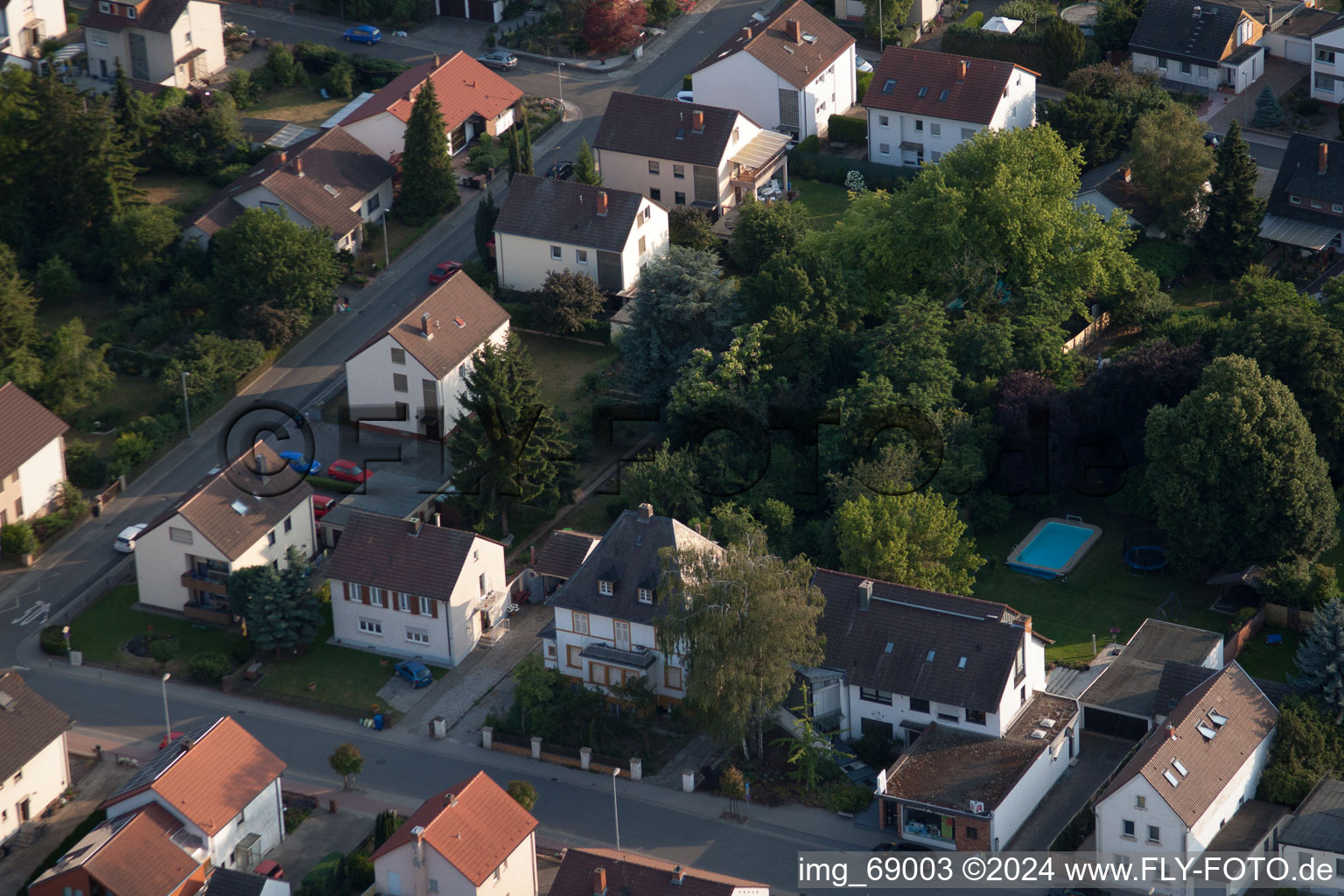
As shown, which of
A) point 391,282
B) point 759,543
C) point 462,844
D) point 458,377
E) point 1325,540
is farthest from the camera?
point 391,282

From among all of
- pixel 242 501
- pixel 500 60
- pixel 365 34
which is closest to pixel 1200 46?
pixel 500 60

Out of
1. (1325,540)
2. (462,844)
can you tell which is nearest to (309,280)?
(462,844)

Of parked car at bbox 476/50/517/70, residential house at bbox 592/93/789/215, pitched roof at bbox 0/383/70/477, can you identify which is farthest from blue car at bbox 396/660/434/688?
parked car at bbox 476/50/517/70

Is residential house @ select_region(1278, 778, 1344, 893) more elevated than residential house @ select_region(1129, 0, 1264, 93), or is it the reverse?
residential house @ select_region(1129, 0, 1264, 93)

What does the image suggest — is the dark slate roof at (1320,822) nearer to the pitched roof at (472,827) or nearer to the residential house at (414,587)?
the pitched roof at (472,827)

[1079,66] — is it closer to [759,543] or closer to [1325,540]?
[1325,540]

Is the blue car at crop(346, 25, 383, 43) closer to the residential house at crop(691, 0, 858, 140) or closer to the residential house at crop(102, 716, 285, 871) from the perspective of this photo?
the residential house at crop(691, 0, 858, 140)

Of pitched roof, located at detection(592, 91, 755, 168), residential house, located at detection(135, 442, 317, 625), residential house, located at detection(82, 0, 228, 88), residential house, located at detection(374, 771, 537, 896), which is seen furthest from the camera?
residential house, located at detection(82, 0, 228, 88)
